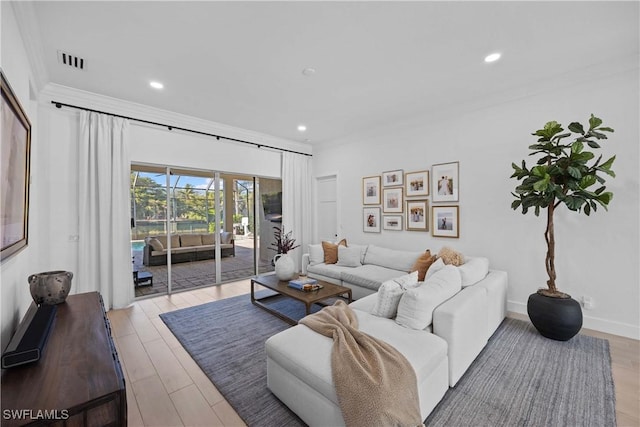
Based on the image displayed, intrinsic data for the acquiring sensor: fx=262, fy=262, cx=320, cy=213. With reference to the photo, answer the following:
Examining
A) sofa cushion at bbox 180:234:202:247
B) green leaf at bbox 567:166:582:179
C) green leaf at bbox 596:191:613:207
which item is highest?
green leaf at bbox 567:166:582:179

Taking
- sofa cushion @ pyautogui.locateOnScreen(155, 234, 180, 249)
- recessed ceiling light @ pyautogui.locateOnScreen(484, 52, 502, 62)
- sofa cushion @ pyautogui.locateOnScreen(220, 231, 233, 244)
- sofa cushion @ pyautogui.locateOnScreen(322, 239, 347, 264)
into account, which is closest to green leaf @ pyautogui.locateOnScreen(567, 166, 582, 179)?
recessed ceiling light @ pyautogui.locateOnScreen(484, 52, 502, 62)

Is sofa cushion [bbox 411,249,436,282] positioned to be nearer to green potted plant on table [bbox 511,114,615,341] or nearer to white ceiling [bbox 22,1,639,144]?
green potted plant on table [bbox 511,114,615,341]

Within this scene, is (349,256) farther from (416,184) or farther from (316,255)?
(416,184)

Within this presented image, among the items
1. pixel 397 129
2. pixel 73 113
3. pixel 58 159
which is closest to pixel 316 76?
pixel 397 129

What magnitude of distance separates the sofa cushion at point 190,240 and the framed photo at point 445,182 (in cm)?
440

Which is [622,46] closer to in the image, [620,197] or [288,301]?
[620,197]

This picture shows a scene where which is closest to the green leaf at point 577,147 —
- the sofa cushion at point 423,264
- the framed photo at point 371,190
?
the sofa cushion at point 423,264

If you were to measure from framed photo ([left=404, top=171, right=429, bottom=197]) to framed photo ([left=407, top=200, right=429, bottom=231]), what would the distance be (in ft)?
0.45

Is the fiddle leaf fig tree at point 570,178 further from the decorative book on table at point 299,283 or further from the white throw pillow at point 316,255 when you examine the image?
the white throw pillow at point 316,255

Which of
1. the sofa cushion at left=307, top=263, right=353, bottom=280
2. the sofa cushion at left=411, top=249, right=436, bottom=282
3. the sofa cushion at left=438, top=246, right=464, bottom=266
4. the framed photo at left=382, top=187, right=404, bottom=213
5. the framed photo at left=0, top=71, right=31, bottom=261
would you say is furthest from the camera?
the framed photo at left=382, top=187, right=404, bottom=213

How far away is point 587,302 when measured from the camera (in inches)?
117

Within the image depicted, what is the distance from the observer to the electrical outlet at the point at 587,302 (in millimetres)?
2965

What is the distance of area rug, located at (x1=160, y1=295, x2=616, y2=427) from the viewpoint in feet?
5.74

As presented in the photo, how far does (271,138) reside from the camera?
18.3 feet
